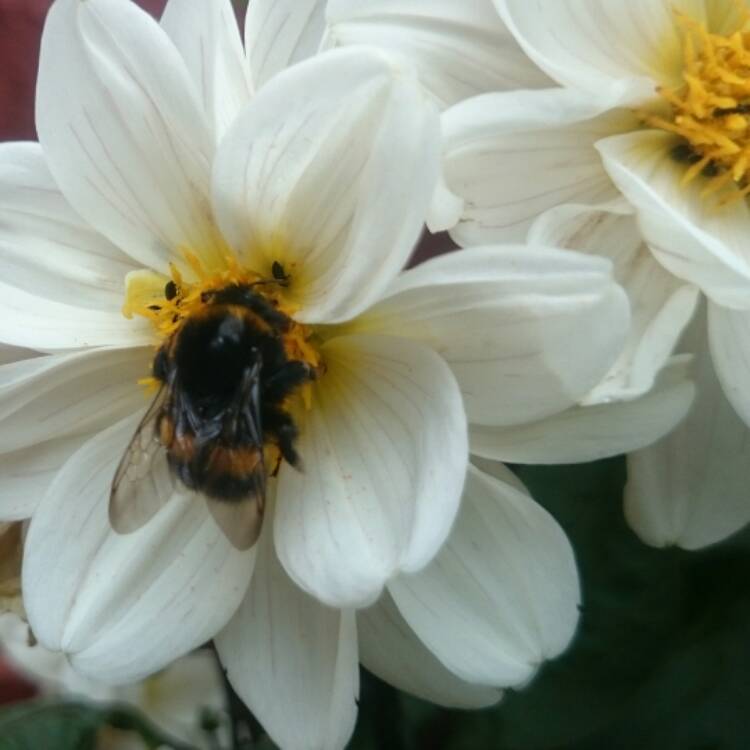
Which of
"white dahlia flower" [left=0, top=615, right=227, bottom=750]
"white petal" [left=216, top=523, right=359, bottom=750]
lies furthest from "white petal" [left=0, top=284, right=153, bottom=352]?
"white dahlia flower" [left=0, top=615, right=227, bottom=750]

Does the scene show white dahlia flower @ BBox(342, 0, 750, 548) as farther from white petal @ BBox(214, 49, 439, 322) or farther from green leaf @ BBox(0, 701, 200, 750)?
green leaf @ BBox(0, 701, 200, 750)

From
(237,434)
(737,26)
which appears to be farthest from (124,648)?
(737,26)

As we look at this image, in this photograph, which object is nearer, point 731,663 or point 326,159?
point 326,159

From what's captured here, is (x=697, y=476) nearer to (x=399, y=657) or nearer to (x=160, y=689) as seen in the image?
(x=399, y=657)

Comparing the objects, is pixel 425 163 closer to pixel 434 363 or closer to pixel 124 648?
pixel 434 363

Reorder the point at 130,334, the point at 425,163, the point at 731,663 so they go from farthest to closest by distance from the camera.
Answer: the point at 731,663 → the point at 130,334 → the point at 425,163

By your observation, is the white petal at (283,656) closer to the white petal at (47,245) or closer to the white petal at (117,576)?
the white petal at (117,576)

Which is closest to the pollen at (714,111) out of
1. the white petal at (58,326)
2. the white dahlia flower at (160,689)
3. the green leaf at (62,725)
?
the white petal at (58,326)

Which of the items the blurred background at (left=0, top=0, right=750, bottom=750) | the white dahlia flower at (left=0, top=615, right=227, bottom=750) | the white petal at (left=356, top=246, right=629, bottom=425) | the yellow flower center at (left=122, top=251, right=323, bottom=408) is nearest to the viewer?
the white petal at (left=356, top=246, right=629, bottom=425)
